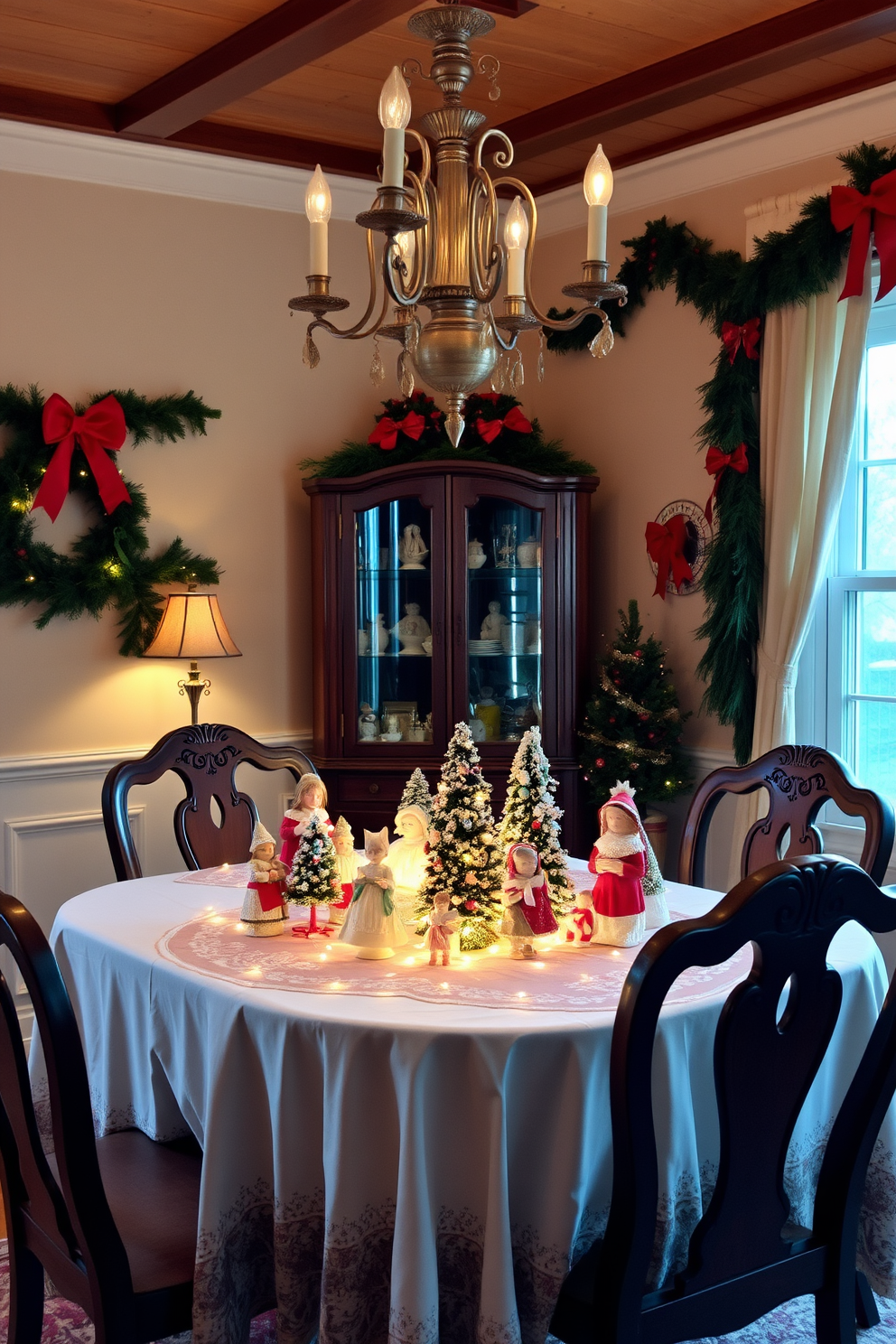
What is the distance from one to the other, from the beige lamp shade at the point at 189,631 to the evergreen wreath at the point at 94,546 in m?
0.15

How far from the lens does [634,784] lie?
3.98m

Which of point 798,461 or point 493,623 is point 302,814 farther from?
point 798,461

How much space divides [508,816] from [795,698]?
1800mm

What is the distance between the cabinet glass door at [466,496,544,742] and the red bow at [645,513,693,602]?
376 mm

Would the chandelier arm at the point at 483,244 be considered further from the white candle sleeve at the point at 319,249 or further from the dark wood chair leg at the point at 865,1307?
the dark wood chair leg at the point at 865,1307

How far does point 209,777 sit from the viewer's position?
3133 mm

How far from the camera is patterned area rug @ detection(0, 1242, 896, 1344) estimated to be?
93.8 inches

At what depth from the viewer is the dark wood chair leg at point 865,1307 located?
224 cm

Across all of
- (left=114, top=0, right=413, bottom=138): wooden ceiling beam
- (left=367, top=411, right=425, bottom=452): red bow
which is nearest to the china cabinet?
(left=367, top=411, right=425, bottom=452): red bow

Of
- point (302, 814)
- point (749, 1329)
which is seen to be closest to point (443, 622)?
point (302, 814)

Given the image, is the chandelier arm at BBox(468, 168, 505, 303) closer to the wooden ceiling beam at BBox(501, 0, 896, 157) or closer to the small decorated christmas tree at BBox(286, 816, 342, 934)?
the small decorated christmas tree at BBox(286, 816, 342, 934)

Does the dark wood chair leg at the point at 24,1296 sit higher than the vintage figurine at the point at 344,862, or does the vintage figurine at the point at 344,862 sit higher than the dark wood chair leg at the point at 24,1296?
the vintage figurine at the point at 344,862

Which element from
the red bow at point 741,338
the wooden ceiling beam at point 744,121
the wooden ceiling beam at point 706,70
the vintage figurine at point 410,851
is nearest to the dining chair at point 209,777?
the vintage figurine at point 410,851

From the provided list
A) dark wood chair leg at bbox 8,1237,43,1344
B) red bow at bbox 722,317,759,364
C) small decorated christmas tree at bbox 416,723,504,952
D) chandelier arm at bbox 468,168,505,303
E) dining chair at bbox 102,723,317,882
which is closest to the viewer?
dark wood chair leg at bbox 8,1237,43,1344
